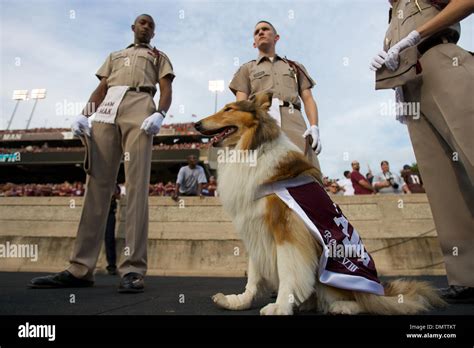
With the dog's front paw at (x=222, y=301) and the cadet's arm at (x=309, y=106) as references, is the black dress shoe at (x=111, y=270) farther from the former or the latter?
the dog's front paw at (x=222, y=301)

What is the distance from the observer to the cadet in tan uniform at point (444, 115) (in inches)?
133

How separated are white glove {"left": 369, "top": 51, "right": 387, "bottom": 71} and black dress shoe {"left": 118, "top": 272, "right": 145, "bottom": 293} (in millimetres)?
3218

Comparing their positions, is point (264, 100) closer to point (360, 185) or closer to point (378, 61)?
point (378, 61)

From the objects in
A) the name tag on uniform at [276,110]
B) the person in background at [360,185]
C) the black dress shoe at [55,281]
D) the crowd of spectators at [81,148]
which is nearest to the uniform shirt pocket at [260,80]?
the name tag on uniform at [276,110]

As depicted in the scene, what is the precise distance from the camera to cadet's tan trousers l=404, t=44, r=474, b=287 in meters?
3.38

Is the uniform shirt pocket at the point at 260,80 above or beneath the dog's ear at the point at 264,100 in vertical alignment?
above

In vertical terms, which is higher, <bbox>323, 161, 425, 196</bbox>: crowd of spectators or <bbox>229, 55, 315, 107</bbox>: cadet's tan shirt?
<bbox>229, 55, 315, 107</bbox>: cadet's tan shirt

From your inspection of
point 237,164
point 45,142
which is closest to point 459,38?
point 237,164

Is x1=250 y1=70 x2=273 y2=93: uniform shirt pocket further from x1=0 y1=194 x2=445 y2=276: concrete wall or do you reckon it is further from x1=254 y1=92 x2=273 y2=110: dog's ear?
x1=0 y1=194 x2=445 y2=276: concrete wall

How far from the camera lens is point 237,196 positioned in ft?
10.4

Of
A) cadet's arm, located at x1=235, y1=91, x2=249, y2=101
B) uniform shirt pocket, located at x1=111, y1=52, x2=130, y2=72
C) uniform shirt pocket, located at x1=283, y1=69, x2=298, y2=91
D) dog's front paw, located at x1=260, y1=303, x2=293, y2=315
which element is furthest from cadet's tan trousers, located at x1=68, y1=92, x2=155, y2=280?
dog's front paw, located at x1=260, y1=303, x2=293, y2=315

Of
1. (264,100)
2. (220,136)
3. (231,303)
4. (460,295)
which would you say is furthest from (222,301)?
(460,295)

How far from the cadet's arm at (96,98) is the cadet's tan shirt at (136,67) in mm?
126
